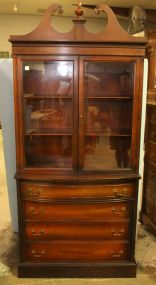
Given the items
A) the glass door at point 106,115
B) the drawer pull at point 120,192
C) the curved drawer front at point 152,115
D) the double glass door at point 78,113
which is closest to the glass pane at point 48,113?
the double glass door at point 78,113

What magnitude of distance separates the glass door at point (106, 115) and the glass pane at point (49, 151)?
0.48 ft

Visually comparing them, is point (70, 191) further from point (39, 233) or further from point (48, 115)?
point (48, 115)

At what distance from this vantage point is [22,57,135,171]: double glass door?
2000mm

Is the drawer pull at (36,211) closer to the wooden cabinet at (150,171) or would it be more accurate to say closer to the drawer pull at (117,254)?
the drawer pull at (117,254)

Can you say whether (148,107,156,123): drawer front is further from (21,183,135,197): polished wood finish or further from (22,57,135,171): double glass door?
(21,183,135,197): polished wood finish

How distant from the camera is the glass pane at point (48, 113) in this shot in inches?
80.3

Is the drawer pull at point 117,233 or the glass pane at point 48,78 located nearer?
the glass pane at point 48,78

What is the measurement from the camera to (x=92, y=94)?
6.91ft

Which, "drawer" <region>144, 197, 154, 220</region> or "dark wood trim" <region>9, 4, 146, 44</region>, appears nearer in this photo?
"dark wood trim" <region>9, 4, 146, 44</region>

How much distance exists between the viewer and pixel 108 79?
214cm

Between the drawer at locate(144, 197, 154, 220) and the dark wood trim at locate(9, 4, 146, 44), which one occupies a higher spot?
the dark wood trim at locate(9, 4, 146, 44)

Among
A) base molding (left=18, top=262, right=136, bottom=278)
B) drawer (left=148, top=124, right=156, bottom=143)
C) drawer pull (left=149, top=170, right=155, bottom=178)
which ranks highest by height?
drawer (left=148, top=124, right=156, bottom=143)

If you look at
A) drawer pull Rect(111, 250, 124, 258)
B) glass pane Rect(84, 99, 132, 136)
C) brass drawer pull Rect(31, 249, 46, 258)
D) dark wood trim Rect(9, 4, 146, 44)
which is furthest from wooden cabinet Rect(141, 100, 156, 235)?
brass drawer pull Rect(31, 249, 46, 258)

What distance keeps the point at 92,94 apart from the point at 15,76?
1.90 feet
